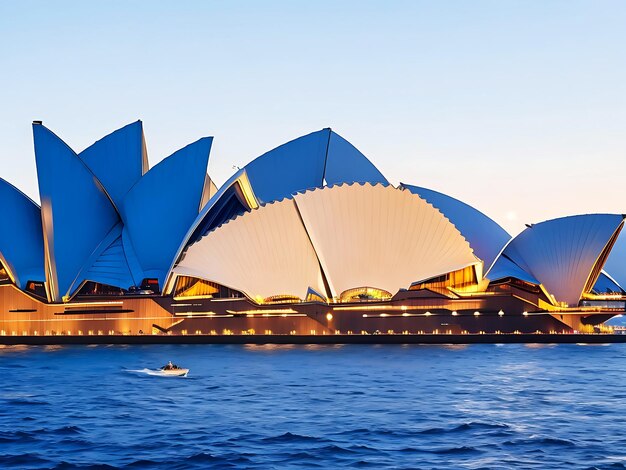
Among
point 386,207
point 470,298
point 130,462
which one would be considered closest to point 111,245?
point 386,207

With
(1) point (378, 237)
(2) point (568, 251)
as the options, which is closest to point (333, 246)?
(1) point (378, 237)

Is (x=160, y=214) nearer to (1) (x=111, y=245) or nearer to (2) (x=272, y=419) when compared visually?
(1) (x=111, y=245)

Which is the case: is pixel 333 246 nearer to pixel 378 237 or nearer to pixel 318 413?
pixel 378 237

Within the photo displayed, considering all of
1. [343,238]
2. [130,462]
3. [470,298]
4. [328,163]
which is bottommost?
[130,462]

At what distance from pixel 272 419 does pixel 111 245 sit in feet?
126

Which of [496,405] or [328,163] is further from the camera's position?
[328,163]

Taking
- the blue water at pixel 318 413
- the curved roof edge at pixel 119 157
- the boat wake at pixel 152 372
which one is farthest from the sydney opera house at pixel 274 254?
the boat wake at pixel 152 372

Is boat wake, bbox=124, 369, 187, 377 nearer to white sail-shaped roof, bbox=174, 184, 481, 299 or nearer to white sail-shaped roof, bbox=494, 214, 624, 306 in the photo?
white sail-shaped roof, bbox=174, 184, 481, 299

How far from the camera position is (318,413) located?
28.6m

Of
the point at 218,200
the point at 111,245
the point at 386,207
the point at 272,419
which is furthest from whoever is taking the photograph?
the point at 111,245

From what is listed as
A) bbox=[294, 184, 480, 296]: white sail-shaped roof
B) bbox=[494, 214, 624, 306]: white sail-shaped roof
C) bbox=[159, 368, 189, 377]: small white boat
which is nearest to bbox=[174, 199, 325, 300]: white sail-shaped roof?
bbox=[294, 184, 480, 296]: white sail-shaped roof

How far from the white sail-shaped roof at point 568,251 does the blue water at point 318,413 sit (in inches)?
476

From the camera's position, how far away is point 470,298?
5938 centimetres

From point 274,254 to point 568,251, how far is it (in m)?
Result: 20.7
